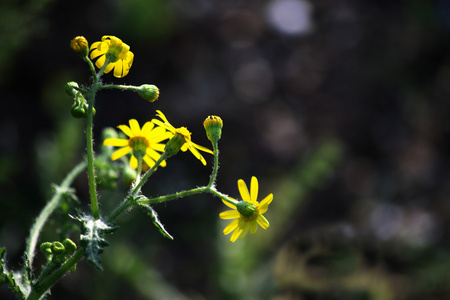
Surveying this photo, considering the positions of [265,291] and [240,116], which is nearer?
[265,291]

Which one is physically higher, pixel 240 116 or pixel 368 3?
pixel 368 3

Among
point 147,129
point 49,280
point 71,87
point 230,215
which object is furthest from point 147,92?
point 49,280

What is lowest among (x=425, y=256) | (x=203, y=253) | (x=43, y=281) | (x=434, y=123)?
(x=43, y=281)

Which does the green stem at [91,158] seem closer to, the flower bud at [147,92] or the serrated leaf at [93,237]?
the serrated leaf at [93,237]

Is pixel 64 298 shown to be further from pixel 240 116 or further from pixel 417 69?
pixel 417 69

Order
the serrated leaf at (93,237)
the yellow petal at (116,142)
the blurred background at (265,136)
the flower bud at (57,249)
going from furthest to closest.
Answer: the blurred background at (265,136) → the yellow petal at (116,142) → the flower bud at (57,249) → the serrated leaf at (93,237)

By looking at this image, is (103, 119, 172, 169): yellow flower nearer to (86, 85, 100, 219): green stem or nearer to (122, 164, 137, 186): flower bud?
(86, 85, 100, 219): green stem

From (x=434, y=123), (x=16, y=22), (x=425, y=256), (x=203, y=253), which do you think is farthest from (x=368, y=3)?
(x=16, y=22)

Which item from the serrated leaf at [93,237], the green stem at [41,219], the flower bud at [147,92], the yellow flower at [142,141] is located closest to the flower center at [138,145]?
the yellow flower at [142,141]
